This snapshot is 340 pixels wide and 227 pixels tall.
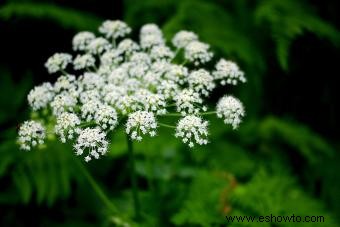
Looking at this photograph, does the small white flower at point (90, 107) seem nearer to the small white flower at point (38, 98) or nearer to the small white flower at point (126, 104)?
the small white flower at point (126, 104)

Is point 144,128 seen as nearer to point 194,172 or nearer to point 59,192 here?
point 194,172

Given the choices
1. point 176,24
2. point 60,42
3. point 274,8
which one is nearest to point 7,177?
point 60,42

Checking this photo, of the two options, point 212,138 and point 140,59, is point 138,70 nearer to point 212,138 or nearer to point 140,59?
point 140,59

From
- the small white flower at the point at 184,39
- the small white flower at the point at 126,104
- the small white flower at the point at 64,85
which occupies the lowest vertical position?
the small white flower at the point at 126,104

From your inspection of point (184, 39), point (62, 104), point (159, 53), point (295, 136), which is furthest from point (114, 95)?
point (295, 136)

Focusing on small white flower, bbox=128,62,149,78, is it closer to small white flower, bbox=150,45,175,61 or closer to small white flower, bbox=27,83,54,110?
small white flower, bbox=150,45,175,61

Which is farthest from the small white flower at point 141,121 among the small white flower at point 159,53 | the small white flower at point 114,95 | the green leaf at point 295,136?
the green leaf at point 295,136
